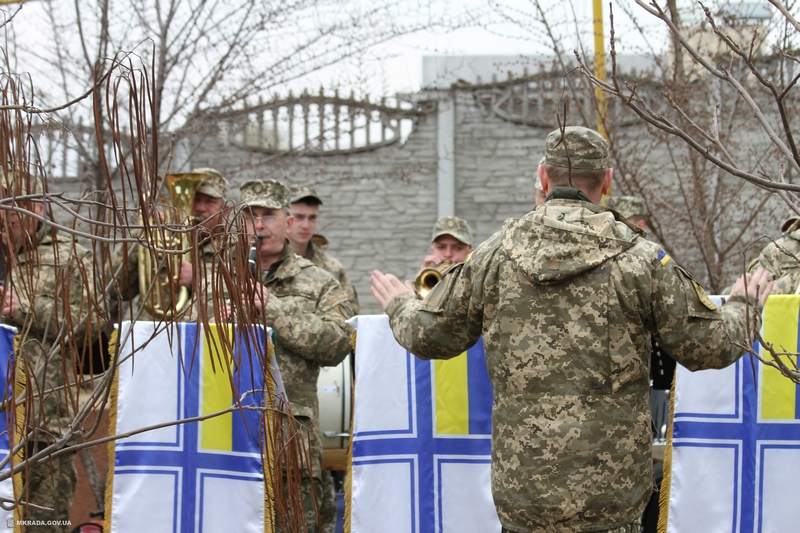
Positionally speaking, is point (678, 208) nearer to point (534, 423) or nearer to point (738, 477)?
point (738, 477)

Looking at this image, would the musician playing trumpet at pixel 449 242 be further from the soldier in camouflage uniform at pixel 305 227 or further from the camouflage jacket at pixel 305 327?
the camouflage jacket at pixel 305 327

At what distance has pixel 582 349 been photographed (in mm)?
3131

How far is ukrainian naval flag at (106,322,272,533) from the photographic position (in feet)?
14.0

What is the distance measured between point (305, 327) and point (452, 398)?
0.82 metres

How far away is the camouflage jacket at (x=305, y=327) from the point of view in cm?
445

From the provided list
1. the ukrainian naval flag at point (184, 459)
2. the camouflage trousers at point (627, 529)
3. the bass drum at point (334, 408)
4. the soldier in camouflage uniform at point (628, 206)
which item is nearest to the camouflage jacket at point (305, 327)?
the ukrainian naval flag at point (184, 459)

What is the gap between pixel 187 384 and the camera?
14.3ft

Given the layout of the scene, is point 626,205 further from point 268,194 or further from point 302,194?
point 268,194

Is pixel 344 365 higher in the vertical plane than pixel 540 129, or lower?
lower

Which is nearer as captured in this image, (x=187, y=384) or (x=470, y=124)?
(x=187, y=384)

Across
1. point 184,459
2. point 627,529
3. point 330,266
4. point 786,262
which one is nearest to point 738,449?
point 627,529

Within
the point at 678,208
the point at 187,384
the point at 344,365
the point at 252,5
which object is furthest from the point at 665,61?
the point at 187,384

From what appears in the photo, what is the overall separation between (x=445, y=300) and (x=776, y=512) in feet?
6.25

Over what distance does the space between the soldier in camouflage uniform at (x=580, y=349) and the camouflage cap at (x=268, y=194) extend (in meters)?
2.00
